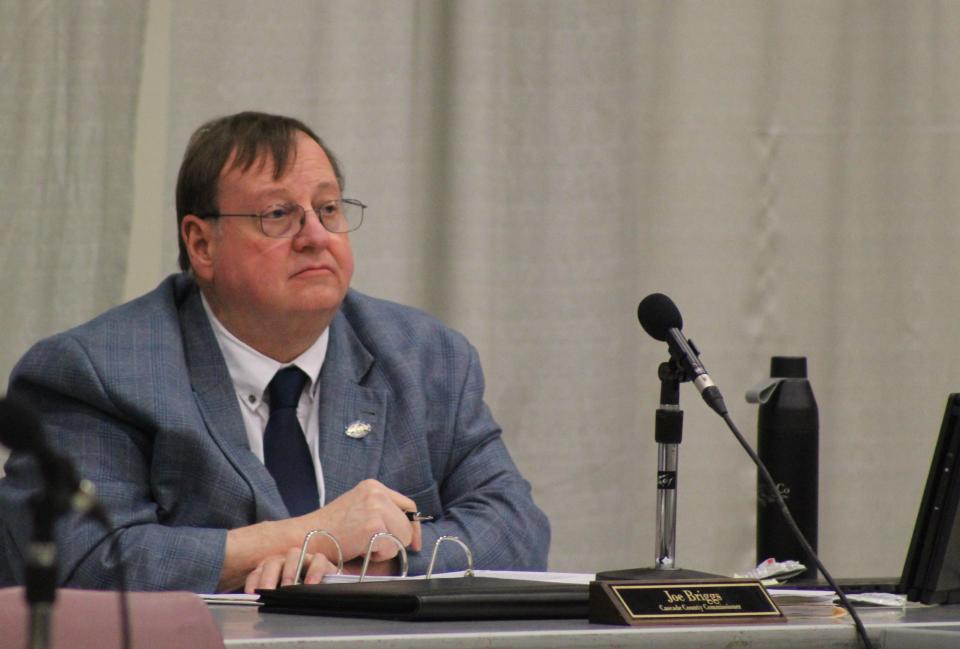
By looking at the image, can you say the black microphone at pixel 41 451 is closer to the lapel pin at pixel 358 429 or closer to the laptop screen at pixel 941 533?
the laptop screen at pixel 941 533

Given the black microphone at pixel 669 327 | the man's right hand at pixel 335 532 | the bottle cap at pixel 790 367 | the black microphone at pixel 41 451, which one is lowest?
the man's right hand at pixel 335 532

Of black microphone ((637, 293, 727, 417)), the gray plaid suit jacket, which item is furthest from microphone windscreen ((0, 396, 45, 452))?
the gray plaid suit jacket

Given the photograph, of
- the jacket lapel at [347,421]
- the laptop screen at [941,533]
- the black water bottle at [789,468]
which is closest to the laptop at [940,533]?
the laptop screen at [941,533]

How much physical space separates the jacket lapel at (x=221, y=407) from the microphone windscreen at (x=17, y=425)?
5.11 feet

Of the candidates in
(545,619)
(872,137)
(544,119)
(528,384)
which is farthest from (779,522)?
(872,137)

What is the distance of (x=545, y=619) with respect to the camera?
1513 mm

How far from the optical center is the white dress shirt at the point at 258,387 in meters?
2.47

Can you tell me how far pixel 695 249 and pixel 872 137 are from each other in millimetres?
590

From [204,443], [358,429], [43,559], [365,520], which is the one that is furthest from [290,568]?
[43,559]

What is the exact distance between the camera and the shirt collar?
250 cm

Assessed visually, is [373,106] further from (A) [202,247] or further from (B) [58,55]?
(A) [202,247]

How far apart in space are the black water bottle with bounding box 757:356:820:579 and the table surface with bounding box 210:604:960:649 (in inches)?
27.0

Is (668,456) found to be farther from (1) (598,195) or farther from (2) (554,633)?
(1) (598,195)

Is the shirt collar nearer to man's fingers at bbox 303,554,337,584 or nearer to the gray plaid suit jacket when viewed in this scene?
the gray plaid suit jacket
